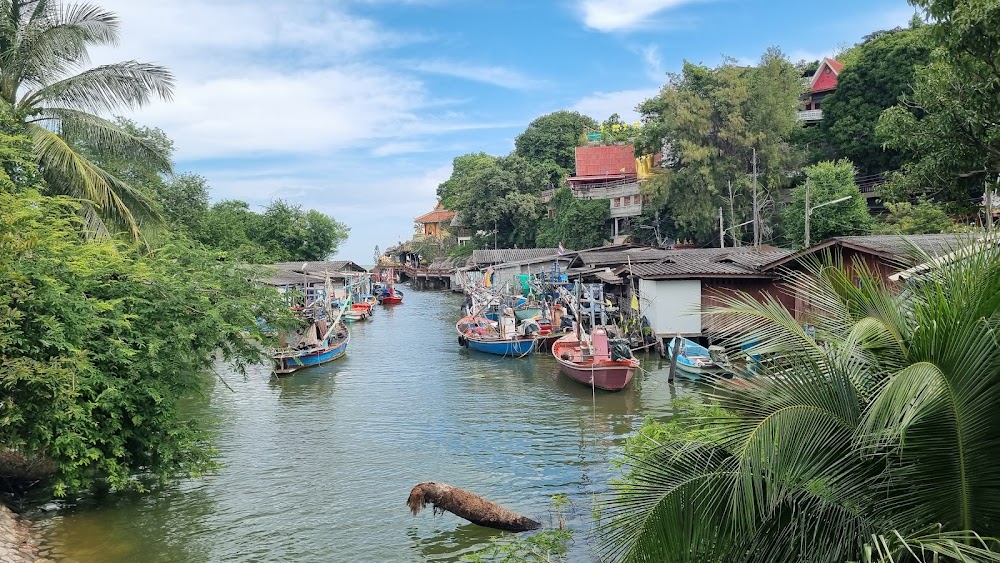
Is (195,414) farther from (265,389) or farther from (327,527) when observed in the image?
(327,527)

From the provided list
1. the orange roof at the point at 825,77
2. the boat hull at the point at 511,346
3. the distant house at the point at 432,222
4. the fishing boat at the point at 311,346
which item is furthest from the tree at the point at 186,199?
the distant house at the point at 432,222

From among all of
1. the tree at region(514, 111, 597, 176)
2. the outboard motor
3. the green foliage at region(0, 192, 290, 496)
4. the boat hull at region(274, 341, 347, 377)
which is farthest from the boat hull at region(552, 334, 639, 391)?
the tree at region(514, 111, 597, 176)

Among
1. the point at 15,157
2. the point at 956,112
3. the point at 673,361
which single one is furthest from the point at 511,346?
the point at 956,112

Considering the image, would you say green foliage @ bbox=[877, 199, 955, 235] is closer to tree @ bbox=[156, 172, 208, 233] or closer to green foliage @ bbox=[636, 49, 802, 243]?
green foliage @ bbox=[636, 49, 802, 243]

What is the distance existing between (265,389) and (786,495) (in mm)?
22715

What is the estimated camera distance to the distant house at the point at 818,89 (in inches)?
1996

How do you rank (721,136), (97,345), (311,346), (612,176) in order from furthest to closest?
1. (612,176)
2. (721,136)
3. (311,346)
4. (97,345)

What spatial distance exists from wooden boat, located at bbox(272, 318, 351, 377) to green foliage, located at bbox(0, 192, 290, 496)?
12589 mm

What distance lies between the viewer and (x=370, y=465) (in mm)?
15734

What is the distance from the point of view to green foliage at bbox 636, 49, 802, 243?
4272 centimetres

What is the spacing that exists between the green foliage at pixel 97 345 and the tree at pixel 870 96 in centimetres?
3767

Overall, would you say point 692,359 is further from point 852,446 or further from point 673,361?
point 852,446

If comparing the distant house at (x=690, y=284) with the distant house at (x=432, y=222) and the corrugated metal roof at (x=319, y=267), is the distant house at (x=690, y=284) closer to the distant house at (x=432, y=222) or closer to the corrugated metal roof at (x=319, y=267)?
the corrugated metal roof at (x=319, y=267)

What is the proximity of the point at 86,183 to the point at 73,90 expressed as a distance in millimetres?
1909
